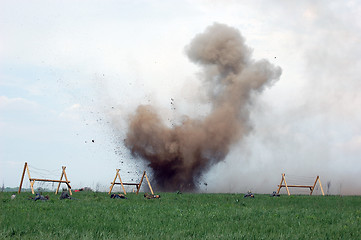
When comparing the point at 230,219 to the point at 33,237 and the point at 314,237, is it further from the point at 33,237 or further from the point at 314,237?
the point at 33,237

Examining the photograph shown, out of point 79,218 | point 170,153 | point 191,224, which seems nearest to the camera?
point 191,224

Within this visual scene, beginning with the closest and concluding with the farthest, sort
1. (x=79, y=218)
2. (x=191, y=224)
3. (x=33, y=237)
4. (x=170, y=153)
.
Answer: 1. (x=33, y=237)
2. (x=191, y=224)
3. (x=79, y=218)
4. (x=170, y=153)

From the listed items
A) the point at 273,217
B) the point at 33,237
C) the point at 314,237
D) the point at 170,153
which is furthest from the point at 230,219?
the point at 170,153

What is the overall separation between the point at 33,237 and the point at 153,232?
388cm

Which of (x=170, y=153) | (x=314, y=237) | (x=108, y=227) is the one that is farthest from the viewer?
(x=170, y=153)

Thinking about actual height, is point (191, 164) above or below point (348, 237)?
above

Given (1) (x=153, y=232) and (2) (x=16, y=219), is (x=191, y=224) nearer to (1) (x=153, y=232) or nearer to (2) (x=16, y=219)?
(1) (x=153, y=232)

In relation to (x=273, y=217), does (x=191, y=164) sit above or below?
above

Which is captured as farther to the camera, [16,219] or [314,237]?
[16,219]

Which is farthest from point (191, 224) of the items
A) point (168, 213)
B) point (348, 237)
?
point (348, 237)

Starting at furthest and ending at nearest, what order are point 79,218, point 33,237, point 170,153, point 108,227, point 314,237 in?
point 170,153
point 79,218
point 108,227
point 314,237
point 33,237

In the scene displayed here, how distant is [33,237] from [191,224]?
5.97 metres

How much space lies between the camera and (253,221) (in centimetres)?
1759

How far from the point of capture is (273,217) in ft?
62.0
